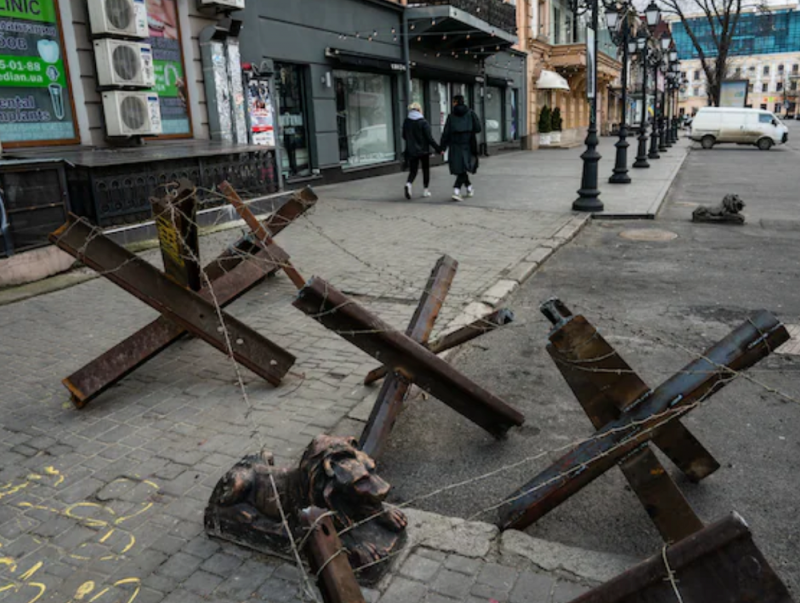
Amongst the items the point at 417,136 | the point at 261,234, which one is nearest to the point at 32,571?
the point at 261,234

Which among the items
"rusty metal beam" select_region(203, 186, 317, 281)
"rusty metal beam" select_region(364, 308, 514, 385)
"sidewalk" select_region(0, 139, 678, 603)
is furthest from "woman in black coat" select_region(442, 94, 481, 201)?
"rusty metal beam" select_region(364, 308, 514, 385)

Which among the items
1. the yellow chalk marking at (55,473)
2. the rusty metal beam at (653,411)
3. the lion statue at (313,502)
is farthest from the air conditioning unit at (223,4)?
the rusty metal beam at (653,411)

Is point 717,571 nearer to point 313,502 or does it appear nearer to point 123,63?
point 313,502

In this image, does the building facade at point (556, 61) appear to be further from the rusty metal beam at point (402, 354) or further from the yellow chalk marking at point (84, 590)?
the yellow chalk marking at point (84, 590)

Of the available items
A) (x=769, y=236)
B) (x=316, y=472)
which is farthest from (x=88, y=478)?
(x=769, y=236)

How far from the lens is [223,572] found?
2.77 metres

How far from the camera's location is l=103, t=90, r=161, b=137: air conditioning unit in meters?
10.3

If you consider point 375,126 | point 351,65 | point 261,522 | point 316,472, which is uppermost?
point 351,65

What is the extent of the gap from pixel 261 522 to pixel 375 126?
1785cm

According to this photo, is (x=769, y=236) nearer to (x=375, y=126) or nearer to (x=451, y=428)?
(x=451, y=428)

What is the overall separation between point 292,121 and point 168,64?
4344mm

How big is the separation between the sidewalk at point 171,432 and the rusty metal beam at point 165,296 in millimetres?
270

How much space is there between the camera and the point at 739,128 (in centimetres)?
3644

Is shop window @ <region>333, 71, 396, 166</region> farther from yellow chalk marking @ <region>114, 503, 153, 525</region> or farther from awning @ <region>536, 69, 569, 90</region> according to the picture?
awning @ <region>536, 69, 569, 90</region>
